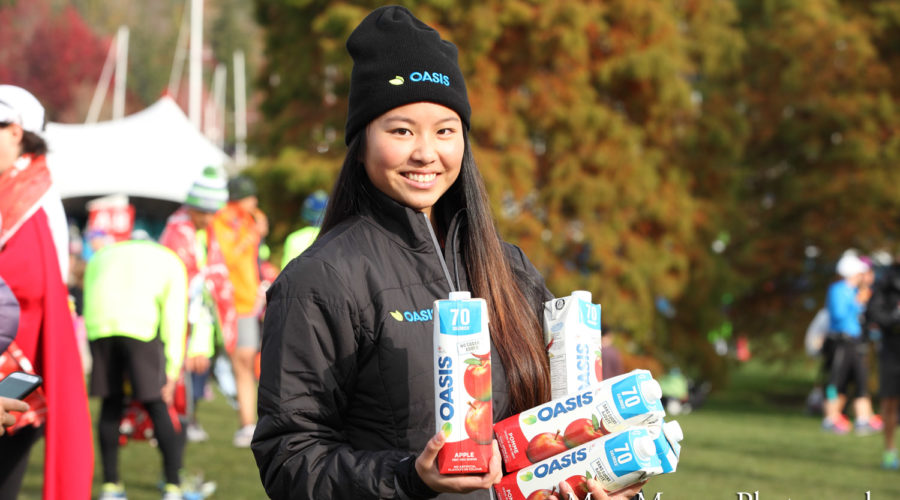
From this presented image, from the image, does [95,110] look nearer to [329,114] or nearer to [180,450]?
[329,114]

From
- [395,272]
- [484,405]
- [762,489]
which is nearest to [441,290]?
[395,272]

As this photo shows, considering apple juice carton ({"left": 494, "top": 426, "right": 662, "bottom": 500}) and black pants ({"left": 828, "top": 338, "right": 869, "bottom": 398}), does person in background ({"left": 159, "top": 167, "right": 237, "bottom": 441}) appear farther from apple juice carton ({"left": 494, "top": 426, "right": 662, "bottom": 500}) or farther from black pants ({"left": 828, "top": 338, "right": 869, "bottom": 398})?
black pants ({"left": 828, "top": 338, "right": 869, "bottom": 398})

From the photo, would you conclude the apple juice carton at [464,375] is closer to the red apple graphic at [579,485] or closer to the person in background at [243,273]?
the red apple graphic at [579,485]

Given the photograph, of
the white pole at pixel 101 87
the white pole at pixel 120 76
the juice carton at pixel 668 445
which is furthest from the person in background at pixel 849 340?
A: the white pole at pixel 120 76

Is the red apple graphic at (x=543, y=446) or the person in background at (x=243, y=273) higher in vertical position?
the person in background at (x=243, y=273)

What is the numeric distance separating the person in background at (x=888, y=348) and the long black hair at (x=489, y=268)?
931 cm

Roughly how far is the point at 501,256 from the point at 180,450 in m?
5.45

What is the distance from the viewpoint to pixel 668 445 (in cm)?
263

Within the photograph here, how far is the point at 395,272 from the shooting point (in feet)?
8.96

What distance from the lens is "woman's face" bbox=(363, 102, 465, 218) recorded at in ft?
9.09

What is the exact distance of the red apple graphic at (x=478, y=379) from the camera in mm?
2426

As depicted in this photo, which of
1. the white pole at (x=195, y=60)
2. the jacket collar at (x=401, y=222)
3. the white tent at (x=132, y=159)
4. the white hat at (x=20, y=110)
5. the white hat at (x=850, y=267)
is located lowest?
the jacket collar at (x=401, y=222)

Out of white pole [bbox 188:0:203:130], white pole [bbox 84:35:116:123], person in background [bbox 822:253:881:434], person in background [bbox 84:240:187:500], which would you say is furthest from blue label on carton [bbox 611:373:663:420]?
white pole [bbox 84:35:116:123]

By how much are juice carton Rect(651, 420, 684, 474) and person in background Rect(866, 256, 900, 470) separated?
31.0ft
